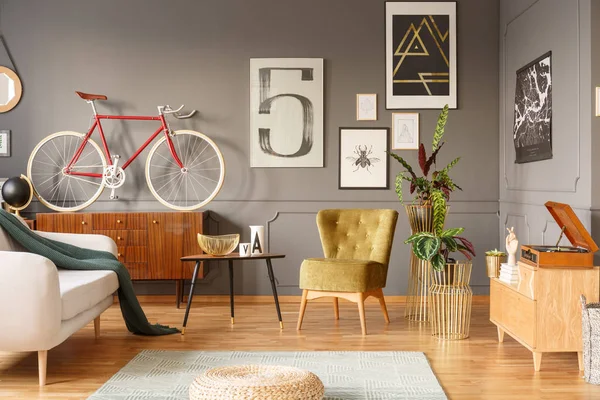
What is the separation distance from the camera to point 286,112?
5.94 m

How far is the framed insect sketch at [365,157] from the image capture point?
233 inches

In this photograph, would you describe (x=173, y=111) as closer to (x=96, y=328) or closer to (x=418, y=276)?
(x=96, y=328)

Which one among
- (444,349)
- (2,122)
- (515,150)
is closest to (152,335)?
(444,349)

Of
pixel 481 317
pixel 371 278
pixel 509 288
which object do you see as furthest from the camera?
→ pixel 481 317

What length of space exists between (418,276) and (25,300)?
112 inches

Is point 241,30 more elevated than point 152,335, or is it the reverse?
point 241,30

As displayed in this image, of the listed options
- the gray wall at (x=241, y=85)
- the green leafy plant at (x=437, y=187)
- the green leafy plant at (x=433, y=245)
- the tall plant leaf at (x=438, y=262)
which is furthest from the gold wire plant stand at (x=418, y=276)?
the gray wall at (x=241, y=85)

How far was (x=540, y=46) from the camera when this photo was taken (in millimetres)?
4902

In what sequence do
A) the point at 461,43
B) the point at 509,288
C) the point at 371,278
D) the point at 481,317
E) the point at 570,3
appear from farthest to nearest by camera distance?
1. the point at 461,43
2. the point at 481,317
3. the point at 371,278
4. the point at 570,3
5. the point at 509,288

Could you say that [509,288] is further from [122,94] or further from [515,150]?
[122,94]

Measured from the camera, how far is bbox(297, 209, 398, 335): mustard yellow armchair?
4.57 metres

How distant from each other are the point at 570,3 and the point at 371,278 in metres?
2.13

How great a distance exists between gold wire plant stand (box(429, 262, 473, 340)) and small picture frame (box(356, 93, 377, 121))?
183 centimetres

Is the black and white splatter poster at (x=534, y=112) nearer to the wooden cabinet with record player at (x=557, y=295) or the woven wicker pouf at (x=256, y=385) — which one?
the wooden cabinet with record player at (x=557, y=295)
